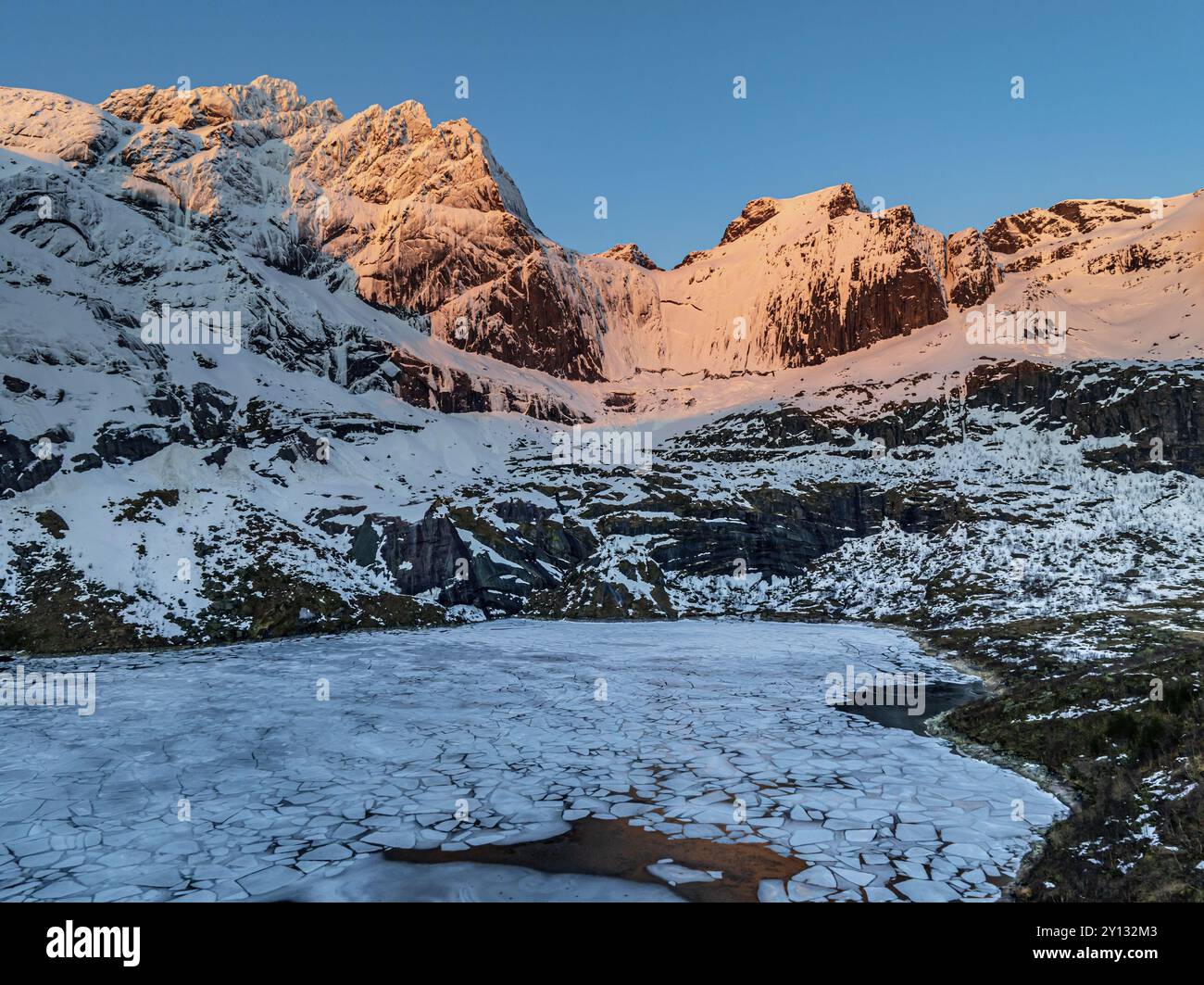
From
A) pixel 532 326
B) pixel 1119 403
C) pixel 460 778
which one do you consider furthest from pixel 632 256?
pixel 460 778

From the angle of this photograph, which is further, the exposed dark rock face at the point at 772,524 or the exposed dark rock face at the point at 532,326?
the exposed dark rock face at the point at 532,326

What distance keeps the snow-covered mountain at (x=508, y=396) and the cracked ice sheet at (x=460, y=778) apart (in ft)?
53.9

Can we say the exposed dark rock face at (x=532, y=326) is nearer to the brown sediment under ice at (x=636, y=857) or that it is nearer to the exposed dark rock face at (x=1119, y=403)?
the exposed dark rock face at (x=1119, y=403)

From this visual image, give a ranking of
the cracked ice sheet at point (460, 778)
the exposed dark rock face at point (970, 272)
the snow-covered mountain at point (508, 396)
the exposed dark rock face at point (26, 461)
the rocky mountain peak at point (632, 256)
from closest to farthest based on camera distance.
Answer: the cracked ice sheet at point (460, 778) < the snow-covered mountain at point (508, 396) < the exposed dark rock face at point (26, 461) < the exposed dark rock face at point (970, 272) < the rocky mountain peak at point (632, 256)

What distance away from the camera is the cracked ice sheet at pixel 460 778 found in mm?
9695

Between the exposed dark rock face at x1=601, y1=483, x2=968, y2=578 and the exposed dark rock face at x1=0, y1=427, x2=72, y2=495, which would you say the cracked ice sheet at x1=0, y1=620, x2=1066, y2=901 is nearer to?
the exposed dark rock face at x1=601, y1=483, x2=968, y2=578

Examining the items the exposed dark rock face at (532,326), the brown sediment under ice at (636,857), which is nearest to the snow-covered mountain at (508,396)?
the exposed dark rock face at (532,326)

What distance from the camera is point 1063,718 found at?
15.3 m

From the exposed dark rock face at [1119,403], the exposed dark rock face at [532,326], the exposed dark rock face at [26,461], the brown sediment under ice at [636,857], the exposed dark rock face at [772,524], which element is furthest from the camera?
the exposed dark rock face at [532,326]

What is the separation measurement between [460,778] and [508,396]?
68.3 meters

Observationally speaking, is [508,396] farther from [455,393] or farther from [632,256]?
[632,256]


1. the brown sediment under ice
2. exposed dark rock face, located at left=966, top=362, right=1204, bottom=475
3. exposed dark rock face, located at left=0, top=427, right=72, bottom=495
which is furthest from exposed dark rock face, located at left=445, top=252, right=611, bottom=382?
the brown sediment under ice

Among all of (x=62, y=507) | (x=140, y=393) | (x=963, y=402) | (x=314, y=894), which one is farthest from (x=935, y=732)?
(x=963, y=402)

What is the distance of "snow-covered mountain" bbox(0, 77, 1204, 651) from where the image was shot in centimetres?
4088
